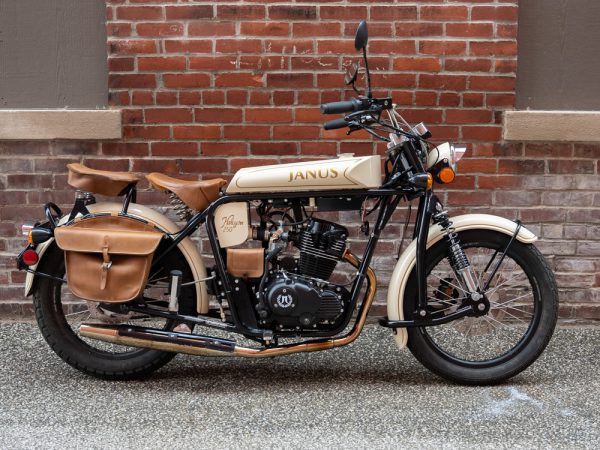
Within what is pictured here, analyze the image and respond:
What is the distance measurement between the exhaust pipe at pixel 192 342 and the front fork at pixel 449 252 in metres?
0.31

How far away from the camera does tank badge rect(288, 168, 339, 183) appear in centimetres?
407

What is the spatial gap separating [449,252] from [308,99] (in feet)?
4.51

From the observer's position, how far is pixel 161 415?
13.0 feet

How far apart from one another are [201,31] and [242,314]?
178 centimetres

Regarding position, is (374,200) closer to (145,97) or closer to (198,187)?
(198,187)

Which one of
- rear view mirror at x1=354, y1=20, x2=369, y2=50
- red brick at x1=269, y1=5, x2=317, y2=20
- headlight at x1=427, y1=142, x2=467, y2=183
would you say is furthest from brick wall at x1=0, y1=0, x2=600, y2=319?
rear view mirror at x1=354, y1=20, x2=369, y2=50

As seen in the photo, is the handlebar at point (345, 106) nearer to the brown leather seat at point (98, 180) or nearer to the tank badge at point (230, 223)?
the tank badge at point (230, 223)

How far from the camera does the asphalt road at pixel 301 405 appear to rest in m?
3.73

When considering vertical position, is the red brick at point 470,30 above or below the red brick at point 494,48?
above

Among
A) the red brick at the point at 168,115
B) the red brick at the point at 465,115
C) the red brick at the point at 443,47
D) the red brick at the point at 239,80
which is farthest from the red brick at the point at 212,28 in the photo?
the red brick at the point at 465,115

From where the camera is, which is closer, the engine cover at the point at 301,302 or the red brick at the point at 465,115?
the engine cover at the point at 301,302

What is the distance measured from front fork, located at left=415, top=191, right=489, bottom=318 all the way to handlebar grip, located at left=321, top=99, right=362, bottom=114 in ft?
1.77

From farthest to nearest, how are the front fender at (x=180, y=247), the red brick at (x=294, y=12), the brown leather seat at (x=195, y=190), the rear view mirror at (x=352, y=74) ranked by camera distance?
the red brick at (x=294, y=12) → the front fender at (x=180, y=247) → the brown leather seat at (x=195, y=190) → the rear view mirror at (x=352, y=74)

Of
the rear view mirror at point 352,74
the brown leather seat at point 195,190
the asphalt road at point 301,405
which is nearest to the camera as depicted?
the asphalt road at point 301,405
